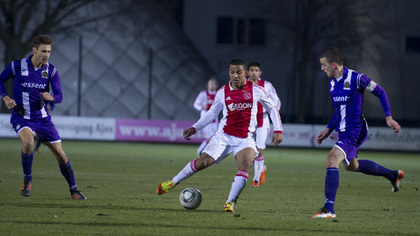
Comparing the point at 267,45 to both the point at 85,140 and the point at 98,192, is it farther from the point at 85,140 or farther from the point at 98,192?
the point at 98,192

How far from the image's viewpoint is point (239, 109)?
357 inches

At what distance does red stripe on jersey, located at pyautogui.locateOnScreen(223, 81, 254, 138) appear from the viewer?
9.05m

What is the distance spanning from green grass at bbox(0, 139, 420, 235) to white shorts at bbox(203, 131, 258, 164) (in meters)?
0.75

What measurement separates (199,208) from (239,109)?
1442 millimetres

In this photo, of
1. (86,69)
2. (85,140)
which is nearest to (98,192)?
(85,140)

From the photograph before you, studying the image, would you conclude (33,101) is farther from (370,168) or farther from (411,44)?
(411,44)

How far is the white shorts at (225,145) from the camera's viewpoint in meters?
9.02

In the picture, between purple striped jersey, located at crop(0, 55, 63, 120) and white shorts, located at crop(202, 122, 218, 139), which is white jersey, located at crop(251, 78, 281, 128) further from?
white shorts, located at crop(202, 122, 218, 139)

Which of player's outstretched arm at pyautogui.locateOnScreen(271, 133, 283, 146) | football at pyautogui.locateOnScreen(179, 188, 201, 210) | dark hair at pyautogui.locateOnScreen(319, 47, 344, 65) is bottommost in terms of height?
football at pyautogui.locateOnScreen(179, 188, 201, 210)


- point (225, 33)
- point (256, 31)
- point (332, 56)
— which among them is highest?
point (256, 31)

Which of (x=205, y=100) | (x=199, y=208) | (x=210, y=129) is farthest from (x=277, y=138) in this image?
(x=210, y=129)

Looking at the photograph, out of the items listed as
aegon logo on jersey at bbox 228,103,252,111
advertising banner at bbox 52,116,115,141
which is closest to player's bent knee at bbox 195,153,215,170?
aegon logo on jersey at bbox 228,103,252,111

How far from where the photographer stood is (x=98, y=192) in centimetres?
1075

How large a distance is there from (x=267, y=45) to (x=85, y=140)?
15.7 metres
